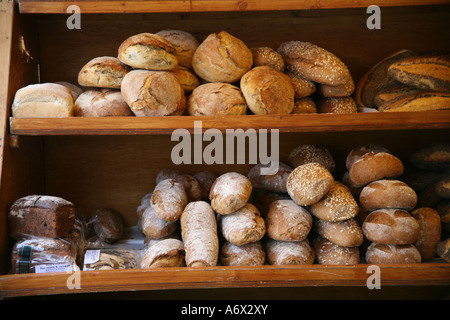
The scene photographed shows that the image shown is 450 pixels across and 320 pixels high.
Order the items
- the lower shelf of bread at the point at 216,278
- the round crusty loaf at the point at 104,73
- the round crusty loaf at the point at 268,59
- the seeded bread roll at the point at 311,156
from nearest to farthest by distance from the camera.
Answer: the lower shelf of bread at the point at 216,278 < the round crusty loaf at the point at 104,73 < the round crusty loaf at the point at 268,59 < the seeded bread roll at the point at 311,156

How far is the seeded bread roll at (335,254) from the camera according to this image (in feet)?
4.52

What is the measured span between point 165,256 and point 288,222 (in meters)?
0.47

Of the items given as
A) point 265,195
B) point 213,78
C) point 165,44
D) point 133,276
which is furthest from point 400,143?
point 133,276

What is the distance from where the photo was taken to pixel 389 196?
138cm

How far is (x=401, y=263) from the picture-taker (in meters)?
1.36

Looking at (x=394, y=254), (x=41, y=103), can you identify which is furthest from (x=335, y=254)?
(x=41, y=103)

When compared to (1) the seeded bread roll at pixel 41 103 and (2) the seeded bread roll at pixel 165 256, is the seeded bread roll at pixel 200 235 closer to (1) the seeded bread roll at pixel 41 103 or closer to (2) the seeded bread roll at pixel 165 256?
(2) the seeded bread roll at pixel 165 256

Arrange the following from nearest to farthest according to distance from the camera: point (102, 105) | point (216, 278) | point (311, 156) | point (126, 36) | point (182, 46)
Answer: point (216, 278)
point (102, 105)
point (182, 46)
point (311, 156)
point (126, 36)

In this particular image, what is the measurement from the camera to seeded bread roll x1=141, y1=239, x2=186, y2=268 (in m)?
→ 1.33

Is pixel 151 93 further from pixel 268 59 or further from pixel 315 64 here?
pixel 315 64

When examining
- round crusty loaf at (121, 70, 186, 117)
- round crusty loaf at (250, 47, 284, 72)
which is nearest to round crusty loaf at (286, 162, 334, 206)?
round crusty loaf at (250, 47, 284, 72)

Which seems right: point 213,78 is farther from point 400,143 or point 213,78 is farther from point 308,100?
point 400,143

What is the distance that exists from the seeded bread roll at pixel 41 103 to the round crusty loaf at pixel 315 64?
2.96ft

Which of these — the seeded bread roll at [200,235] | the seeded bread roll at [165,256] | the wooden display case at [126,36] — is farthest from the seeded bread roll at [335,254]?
the seeded bread roll at [165,256]
